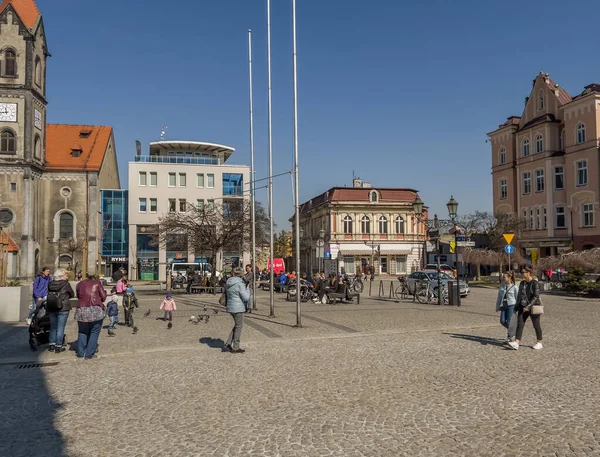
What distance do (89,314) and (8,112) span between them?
167 feet

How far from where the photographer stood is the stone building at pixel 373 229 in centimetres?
7150

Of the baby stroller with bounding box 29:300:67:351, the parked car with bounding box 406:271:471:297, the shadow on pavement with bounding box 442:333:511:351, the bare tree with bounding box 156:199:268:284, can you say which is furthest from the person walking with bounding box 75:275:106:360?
the bare tree with bounding box 156:199:268:284

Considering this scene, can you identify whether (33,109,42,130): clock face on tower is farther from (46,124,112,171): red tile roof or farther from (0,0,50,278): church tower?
(46,124,112,171): red tile roof

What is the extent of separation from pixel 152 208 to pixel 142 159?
577 cm

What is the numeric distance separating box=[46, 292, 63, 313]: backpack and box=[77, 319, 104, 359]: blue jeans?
2.90ft

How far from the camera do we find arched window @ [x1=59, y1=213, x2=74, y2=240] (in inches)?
2286

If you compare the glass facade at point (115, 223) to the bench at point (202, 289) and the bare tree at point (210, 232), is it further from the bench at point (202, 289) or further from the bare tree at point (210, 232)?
the bench at point (202, 289)

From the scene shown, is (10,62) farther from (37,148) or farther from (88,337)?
(88,337)

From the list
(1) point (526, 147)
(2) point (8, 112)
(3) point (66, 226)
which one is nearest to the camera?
(1) point (526, 147)

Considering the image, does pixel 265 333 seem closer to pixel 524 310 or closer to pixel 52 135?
pixel 524 310

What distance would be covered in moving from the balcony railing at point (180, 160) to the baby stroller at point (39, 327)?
5250 centimetres

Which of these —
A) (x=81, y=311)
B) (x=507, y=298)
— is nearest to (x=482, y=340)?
(x=507, y=298)

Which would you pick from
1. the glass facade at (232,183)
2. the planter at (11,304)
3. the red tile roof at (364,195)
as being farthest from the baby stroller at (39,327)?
the red tile roof at (364,195)

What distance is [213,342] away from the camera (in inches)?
503
